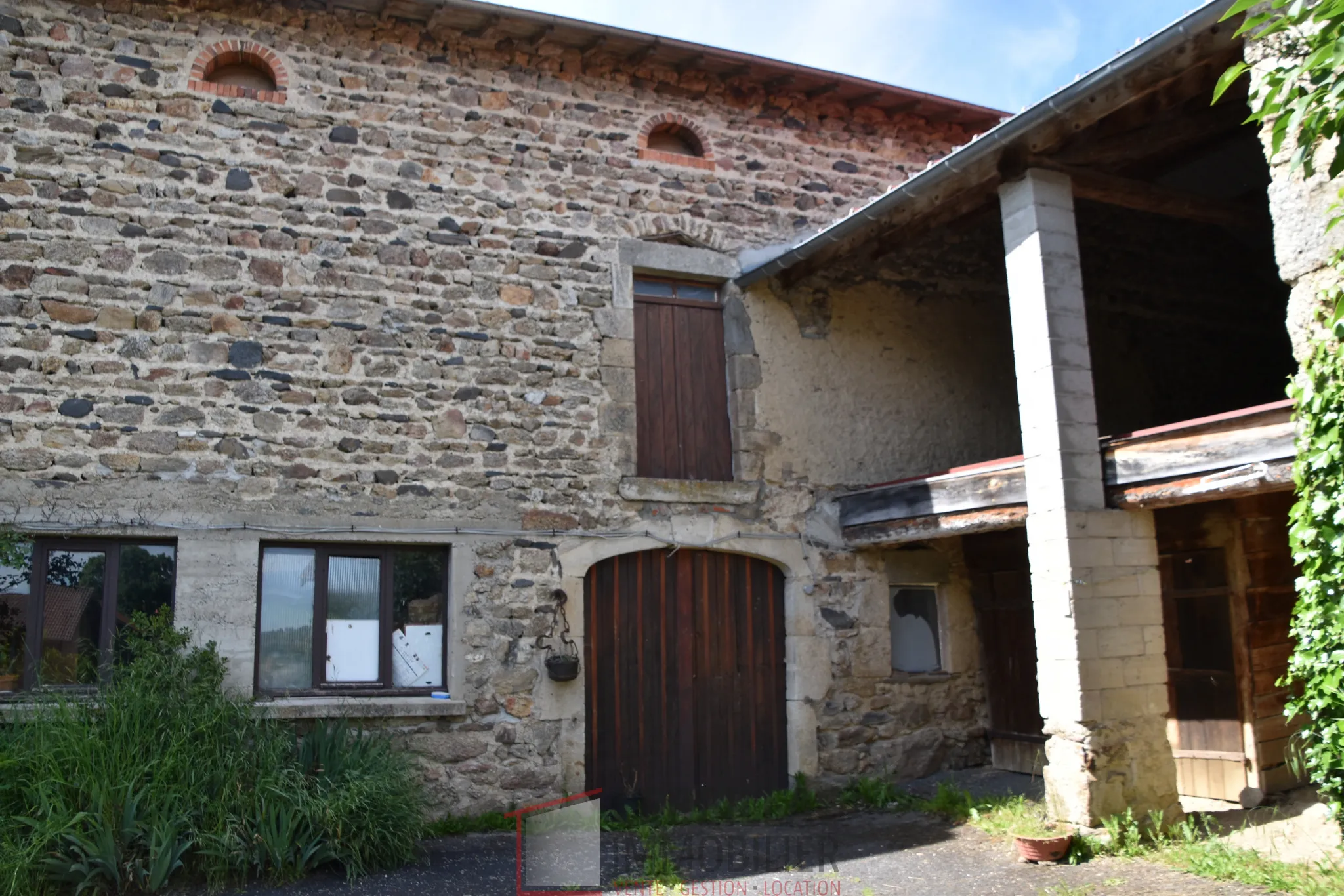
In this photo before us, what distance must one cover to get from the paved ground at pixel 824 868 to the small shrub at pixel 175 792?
0.23 m

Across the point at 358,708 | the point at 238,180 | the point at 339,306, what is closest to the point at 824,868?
the point at 358,708

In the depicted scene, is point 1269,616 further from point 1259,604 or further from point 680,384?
point 680,384

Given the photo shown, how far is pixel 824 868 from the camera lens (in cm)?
580

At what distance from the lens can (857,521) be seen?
796cm

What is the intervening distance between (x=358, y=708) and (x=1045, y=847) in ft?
12.8

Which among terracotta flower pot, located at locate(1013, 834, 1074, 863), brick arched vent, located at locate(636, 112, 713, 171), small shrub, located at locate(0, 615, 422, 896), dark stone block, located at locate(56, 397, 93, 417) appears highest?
brick arched vent, located at locate(636, 112, 713, 171)

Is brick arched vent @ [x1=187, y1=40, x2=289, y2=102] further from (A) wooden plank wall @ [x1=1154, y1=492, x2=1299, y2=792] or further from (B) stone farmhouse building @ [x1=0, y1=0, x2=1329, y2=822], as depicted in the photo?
(A) wooden plank wall @ [x1=1154, y1=492, x2=1299, y2=792]

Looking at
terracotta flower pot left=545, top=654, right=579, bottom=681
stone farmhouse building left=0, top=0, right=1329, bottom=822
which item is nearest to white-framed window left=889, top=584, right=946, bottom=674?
stone farmhouse building left=0, top=0, right=1329, bottom=822

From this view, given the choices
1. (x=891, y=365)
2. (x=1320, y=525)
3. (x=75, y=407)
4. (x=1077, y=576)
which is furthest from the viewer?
(x=891, y=365)

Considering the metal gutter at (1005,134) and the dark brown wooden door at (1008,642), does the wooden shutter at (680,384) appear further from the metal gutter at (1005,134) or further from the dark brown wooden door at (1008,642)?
the dark brown wooden door at (1008,642)

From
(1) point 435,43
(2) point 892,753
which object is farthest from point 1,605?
(2) point 892,753

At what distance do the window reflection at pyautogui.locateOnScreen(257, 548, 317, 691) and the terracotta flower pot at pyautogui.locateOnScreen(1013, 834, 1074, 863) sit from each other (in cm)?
416

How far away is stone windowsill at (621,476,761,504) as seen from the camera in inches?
296

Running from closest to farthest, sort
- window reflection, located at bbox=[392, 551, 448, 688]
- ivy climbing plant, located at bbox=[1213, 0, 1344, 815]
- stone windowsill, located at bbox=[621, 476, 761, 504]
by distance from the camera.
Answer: ivy climbing plant, located at bbox=[1213, 0, 1344, 815] < window reflection, located at bbox=[392, 551, 448, 688] < stone windowsill, located at bbox=[621, 476, 761, 504]
